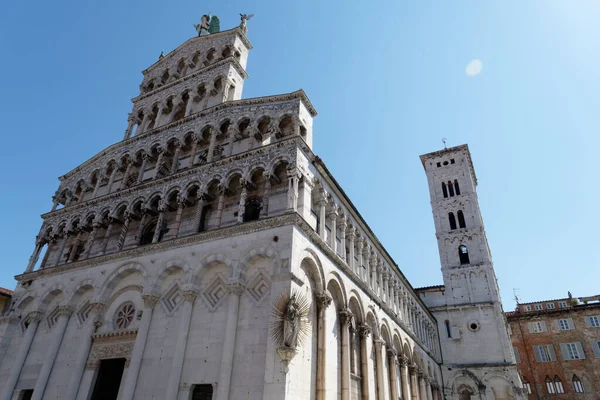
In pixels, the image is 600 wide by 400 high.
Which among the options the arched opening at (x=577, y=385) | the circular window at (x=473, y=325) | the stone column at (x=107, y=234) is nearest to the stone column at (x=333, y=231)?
the stone column at (x=107, y=234)

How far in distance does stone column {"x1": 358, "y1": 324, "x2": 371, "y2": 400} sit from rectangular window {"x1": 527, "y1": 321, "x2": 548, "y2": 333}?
30705mm

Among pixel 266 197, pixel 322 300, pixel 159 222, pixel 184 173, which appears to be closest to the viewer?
pixel 322 300

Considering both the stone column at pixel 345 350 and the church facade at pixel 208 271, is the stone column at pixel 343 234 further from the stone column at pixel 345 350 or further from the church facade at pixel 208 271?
the stone column at pixel 345 350

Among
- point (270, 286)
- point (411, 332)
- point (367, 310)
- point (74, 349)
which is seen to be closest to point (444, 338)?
point (411, 332)

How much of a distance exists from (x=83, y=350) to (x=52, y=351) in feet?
6.06

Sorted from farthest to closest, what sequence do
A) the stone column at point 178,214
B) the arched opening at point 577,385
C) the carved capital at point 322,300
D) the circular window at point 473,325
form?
the arched opening at point 577,385 → the circular window at point 473,325 → the stone column at point 178,214 → the carved capital at point 322,300

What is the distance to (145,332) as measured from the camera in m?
15.0

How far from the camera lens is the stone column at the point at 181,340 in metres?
13.0

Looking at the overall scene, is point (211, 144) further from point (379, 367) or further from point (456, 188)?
point (456, 188)

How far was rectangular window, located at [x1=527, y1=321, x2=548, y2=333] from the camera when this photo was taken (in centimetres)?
4025

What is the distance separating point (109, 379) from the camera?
623 inches

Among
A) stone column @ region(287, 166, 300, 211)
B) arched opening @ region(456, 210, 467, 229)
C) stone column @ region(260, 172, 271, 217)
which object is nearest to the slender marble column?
stone column @ region(260, 172, 271, 217)

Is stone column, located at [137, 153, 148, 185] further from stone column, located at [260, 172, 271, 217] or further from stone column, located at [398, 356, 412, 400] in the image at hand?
stone column, located at [398, 356, 412, 400]

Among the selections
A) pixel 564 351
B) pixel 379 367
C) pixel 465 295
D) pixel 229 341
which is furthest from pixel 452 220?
pixel 229 341
